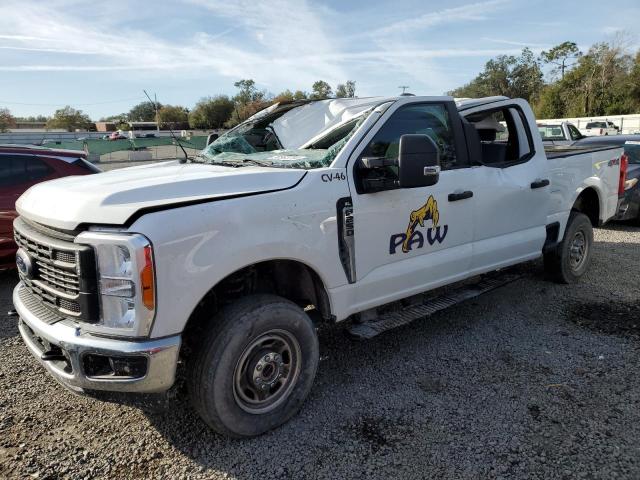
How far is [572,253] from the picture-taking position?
570 centimetres

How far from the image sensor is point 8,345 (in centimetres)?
441

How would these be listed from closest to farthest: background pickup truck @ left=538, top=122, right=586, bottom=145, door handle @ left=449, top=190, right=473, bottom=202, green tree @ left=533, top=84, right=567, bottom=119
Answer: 1. door handle @ left=449, top=190, right=473, bottom=202
2. background pickup truck @ left=538, top=122, right=586, bottom=145
3. green tree @ left=533, top=84, right=567, bottom=119

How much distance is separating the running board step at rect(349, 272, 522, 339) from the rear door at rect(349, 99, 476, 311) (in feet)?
0.60

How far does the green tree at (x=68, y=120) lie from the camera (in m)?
105

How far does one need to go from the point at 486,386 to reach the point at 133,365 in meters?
2.38

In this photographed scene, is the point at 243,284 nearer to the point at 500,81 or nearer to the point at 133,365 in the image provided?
the point at 133,365

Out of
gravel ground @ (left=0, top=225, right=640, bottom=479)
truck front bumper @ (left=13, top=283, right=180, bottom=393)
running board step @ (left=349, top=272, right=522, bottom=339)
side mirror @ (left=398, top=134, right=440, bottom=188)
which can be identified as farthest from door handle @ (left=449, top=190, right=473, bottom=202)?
truck front bumper @ (left=13, top=283, right=180, bottom=393)

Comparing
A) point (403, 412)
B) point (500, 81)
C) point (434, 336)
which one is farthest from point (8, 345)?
point (500, 81)

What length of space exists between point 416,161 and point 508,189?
1676mm

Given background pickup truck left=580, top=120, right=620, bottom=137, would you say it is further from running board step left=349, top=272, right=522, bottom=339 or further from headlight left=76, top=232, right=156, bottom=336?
headlight left=76, top=232, right=156, bottom=336

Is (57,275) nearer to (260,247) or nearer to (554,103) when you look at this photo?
(260,247)

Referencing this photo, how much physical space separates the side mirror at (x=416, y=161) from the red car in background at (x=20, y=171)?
192 inches

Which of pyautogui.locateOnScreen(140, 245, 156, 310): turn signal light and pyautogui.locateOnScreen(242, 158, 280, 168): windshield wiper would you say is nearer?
pyautogui.locateOnScreen(140, 245, 156, 310): turn signal light

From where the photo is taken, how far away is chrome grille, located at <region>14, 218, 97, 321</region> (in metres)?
2.51
